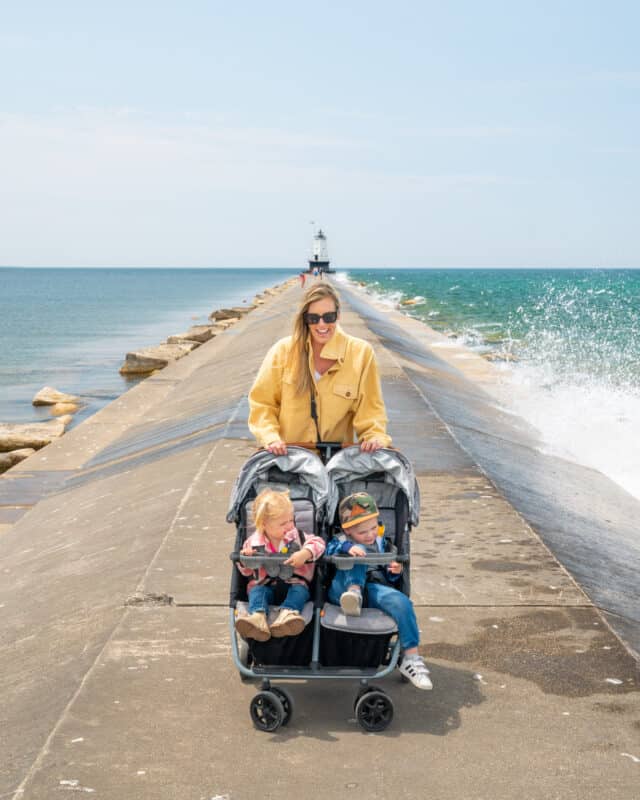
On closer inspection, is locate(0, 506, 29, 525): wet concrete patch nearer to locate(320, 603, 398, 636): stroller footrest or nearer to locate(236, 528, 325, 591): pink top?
locate(236, 528, 325, 591): pink top

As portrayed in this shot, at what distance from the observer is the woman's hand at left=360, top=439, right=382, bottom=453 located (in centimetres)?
377

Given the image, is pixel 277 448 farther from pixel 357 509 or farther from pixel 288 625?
pixel 288 625

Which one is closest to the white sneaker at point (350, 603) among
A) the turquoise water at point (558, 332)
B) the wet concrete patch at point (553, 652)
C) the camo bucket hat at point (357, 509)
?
the camo bucket hat at point (357, 509)

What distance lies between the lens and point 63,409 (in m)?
19.8

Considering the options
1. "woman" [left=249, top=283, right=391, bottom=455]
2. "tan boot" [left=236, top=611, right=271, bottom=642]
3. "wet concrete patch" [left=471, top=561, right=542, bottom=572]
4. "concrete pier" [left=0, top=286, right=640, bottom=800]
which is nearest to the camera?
"concrete pier" [left=0, top=286, right=640, bottom=800]

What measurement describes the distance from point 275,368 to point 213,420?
643cm

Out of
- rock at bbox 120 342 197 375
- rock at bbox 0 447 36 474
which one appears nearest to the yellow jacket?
rock at bbox 0 447 36 474

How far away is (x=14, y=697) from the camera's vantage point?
409 cm

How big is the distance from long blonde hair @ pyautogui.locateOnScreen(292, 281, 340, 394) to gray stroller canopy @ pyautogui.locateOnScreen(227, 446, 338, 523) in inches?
11.3

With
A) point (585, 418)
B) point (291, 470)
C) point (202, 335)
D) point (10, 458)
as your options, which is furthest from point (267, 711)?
point (202, 335)

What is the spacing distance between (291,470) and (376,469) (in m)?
0.35

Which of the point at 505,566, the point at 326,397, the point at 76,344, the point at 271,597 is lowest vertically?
the point at 76,344

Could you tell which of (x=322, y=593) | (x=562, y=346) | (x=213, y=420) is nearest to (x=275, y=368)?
(x=322, y=593)
